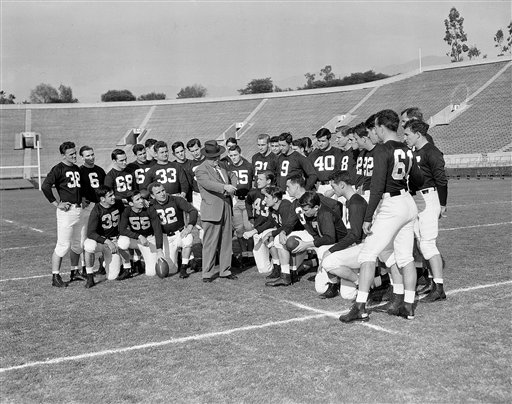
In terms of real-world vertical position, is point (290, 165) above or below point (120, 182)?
above

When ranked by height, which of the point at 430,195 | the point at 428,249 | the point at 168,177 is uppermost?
the point at 168,177

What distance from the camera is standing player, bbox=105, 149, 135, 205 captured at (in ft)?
30.0

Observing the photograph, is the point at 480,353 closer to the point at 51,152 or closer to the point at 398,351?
the point at 398,351

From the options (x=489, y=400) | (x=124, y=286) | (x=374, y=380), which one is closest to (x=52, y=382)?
(x=374, y=380)

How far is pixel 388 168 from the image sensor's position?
18.5ft

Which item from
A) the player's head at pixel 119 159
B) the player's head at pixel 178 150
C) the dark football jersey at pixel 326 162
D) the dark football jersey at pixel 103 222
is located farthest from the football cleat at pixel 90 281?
the dark football jersey at pixel 326 162

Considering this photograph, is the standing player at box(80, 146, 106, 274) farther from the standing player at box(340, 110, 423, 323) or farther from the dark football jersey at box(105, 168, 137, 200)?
the standing player at box(340, 110, 423, 323)

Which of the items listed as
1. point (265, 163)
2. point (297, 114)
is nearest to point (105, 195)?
point (265, 163)

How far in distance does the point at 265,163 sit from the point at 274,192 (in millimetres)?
1424

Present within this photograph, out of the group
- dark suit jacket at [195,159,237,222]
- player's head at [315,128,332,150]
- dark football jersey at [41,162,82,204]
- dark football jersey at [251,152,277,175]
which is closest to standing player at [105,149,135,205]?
dark football jersey at [41,162,82,204]

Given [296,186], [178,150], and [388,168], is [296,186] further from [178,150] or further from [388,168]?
[178,150]

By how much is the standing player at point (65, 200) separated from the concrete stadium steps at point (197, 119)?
4389cm

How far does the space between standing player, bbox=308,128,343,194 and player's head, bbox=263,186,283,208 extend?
3.91 feet

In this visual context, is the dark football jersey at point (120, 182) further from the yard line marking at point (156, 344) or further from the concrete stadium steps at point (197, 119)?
the concrete stadium steps at point (197, 119)
